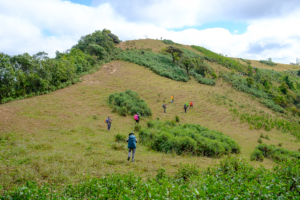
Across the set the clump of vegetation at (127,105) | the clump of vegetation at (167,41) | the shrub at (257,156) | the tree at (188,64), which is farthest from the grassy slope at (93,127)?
the clump of vegetation at (167,41)

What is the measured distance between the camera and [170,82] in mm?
35031

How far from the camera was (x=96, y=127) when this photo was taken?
15797 mm

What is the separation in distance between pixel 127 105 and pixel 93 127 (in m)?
6.27

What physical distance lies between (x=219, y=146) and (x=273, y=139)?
11014 mm

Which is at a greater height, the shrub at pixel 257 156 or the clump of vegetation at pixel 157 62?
the clump of vegetation at pixel 157 62

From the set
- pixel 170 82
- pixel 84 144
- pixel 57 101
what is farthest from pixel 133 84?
pixel 84 144

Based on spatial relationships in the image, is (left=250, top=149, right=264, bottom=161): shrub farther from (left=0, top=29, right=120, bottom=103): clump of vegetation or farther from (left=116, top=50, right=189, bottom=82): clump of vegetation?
(left=116, top=50, right=189, bottom=82): clump of vegetation

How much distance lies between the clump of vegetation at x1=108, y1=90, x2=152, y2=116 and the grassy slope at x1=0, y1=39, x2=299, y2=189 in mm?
1056

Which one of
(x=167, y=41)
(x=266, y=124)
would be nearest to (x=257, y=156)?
(x=266, y=124)

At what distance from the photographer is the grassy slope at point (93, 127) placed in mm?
7480

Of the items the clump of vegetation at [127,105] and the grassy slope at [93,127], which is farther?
the clump of vegetation at [127,105]

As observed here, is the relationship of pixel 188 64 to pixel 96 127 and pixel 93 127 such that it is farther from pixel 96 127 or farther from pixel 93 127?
pixel 93 127

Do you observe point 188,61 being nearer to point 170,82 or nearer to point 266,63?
point 170,82

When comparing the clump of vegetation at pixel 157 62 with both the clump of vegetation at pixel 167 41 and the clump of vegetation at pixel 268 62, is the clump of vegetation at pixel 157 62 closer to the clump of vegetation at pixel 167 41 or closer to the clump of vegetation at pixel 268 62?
the clump of vegetation at pixel 167 41
